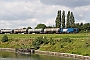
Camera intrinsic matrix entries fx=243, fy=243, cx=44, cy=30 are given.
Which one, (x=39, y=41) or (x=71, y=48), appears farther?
(x=39, y=41)

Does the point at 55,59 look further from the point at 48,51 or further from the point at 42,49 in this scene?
the point at 42,49

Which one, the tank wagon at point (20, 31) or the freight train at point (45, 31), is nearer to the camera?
the freight train at point (45, 31)

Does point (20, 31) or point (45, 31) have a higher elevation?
point (20, 31)

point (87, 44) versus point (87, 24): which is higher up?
point (87, 24)

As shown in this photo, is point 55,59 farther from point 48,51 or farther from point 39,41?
point 39,41

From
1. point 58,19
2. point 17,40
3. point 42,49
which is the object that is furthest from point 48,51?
point 58,19

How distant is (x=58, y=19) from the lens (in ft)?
518

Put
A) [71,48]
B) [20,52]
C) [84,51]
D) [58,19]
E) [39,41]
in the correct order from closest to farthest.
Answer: [84,51], [71,48], [20,52], [39,41], [58,19]

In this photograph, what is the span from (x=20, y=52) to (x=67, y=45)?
61.7ft

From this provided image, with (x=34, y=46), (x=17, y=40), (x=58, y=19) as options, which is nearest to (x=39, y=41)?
(x=34, y=46)

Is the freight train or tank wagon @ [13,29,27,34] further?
tank wagon @ [13,29,27,34]

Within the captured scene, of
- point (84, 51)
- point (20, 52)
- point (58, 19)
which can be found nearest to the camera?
point (84, 51)

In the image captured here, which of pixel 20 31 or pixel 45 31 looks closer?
pixel 45 31

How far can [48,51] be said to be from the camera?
8956 centimetres
